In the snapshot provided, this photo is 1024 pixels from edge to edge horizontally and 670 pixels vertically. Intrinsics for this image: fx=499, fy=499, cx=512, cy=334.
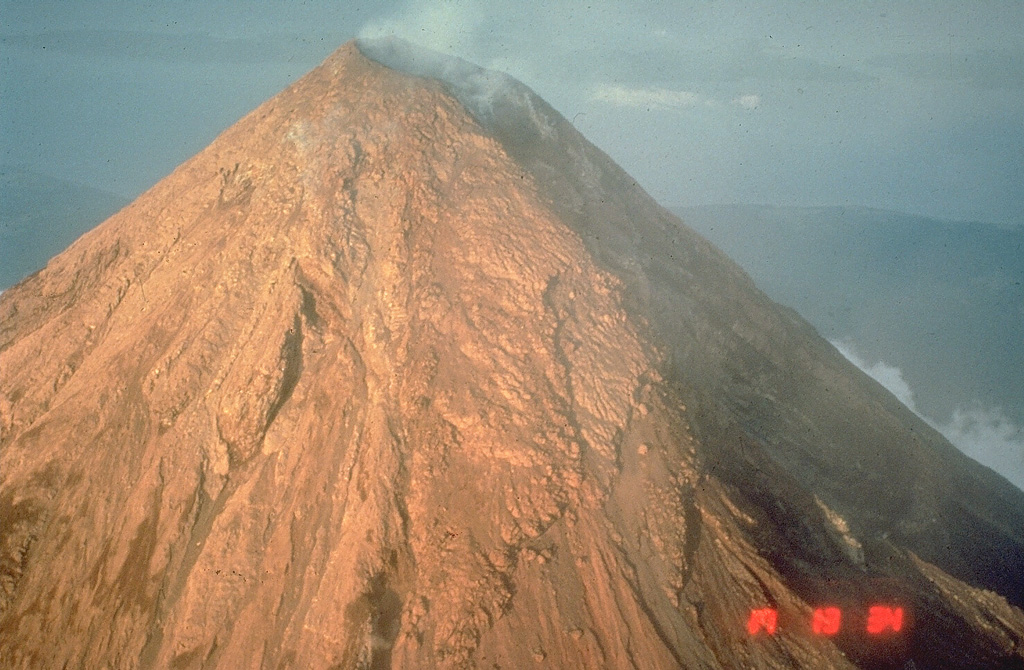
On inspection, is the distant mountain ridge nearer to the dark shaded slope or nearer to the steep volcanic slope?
the dark shaded slope

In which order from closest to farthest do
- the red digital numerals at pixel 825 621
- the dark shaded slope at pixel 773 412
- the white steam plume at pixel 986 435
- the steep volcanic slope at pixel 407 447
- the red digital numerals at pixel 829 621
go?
the steep volcanic slope at pixel 407 447, the red digital numerals at pixel 829 621, the red digital numerals at pixel 825 621, the dark shaded slope at pixel 773 412, the white steam plume at pixel 986 435

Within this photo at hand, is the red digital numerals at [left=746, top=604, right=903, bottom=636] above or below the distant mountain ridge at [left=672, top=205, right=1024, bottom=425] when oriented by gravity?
below

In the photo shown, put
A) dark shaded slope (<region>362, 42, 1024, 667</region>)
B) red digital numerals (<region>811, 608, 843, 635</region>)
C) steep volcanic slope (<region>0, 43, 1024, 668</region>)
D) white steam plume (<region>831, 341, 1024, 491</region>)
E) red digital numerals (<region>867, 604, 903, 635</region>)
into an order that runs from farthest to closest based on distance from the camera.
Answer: white steam plume (<region>831, 341, 1024, 491</region>)
dark shaded slope (<region>362, 42, 1024, 667</region>)
red digital numerals (<region>867, 604, 903, 635</region>)
red digital numerals (<region>811, 608, 843, 635</region>)
steep volcanic slope (<region>0, 43, 1024, 668</region>)

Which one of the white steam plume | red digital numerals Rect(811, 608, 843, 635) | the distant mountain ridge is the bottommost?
red digital numerals Rect(811, 608, 843, 635)

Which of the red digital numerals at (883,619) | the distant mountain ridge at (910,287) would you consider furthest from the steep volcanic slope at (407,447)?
the distant mountain ridge at (910,287)

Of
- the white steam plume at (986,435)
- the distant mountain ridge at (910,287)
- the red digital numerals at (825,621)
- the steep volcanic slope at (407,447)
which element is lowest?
the red digital numerals at (825,621)

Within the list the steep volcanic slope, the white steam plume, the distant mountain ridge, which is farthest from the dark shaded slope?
the distant mountain ridge

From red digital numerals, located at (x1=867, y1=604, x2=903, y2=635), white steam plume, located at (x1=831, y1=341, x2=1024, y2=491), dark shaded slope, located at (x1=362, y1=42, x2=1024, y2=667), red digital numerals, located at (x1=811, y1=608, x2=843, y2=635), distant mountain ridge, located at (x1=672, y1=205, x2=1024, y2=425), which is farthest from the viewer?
distant mountain ridge, located at (x1=672, y1=205, x2=1024, y2=425)

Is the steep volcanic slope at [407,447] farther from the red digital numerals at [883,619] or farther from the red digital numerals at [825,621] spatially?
the red digital numerals at [883,619]
